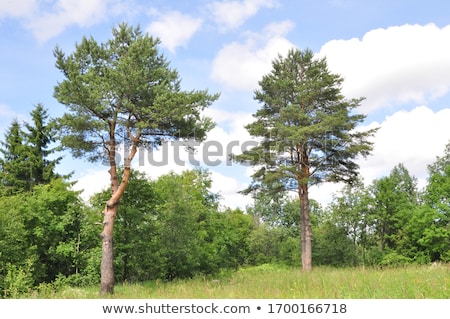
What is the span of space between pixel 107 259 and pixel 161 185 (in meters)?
11.1

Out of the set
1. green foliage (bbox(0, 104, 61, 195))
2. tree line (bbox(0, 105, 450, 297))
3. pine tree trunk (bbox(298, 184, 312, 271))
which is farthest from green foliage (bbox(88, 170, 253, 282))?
green foliage (bbox(0, 104, 61, 195))

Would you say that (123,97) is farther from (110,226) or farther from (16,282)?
(16,282)

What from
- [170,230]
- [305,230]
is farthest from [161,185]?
[305,230]

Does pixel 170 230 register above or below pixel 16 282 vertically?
above

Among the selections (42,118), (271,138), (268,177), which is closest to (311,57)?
(271,138)

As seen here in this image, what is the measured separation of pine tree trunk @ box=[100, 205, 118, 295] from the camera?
47.9 ft

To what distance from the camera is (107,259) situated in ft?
49.4

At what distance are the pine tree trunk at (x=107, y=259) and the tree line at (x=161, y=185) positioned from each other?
4 centimetres

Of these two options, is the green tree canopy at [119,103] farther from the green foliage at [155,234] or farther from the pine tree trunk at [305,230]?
the pine tree trunk at [305,230]

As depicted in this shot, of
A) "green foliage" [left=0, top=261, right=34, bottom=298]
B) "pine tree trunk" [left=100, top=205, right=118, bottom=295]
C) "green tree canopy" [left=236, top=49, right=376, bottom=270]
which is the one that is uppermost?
"green tree canopy" [left=236, top=49, right=376, bottom=270]

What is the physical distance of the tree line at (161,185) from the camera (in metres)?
15.6

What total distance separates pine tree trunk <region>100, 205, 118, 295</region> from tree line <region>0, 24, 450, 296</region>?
0.04 metres

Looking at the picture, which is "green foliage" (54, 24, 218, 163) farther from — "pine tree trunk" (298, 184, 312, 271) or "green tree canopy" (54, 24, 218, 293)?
"pine tree trunk" (298, 184, 312, 271)
